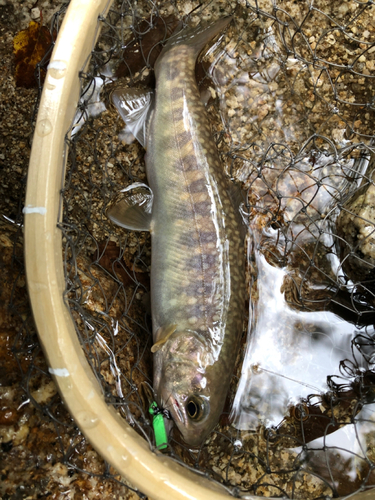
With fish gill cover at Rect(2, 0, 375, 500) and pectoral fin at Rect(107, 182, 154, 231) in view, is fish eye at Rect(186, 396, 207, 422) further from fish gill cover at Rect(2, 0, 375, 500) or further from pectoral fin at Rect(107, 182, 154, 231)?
pectoral fin at Rect(107, 182, 154, 231)

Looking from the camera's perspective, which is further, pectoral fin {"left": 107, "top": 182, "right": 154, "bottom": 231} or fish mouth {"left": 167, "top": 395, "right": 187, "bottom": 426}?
pectoral fin {"left": 107, "top": 182, "right": 154, "bottom": 231}

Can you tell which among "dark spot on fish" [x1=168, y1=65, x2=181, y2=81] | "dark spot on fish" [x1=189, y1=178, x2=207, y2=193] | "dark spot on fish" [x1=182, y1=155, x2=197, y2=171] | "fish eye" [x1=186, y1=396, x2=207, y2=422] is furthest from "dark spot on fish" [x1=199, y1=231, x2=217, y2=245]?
"dark spot on fish" [x1=168, y1=65, x2=181, y2=81]

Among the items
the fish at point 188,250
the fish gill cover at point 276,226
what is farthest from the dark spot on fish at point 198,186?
the fish gill cover at point 276,226

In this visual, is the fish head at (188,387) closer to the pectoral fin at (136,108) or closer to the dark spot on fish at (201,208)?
the dark spot on fish at (201,208)

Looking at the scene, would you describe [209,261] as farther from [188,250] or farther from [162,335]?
[162,335]

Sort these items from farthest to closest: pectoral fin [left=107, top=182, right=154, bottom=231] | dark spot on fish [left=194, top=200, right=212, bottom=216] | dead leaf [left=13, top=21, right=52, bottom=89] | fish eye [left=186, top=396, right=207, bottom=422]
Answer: dead leaf [left=13, top=21, right=52, bottom=89], pectoral fin [left=107, top=182, right=154, bottom=231], dark spot on fish [left=194, top=200, right=212, bottom=216], fish eye [left=186, top=396, right=207, bottom=422]

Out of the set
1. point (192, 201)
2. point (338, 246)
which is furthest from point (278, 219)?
point (192, 201)

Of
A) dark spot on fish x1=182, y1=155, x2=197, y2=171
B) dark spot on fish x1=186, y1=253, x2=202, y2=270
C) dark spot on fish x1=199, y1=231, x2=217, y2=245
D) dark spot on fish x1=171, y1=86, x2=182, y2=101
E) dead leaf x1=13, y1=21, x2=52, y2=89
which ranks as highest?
dead leaf x1=13, y1=21, x2=52, y2=89
